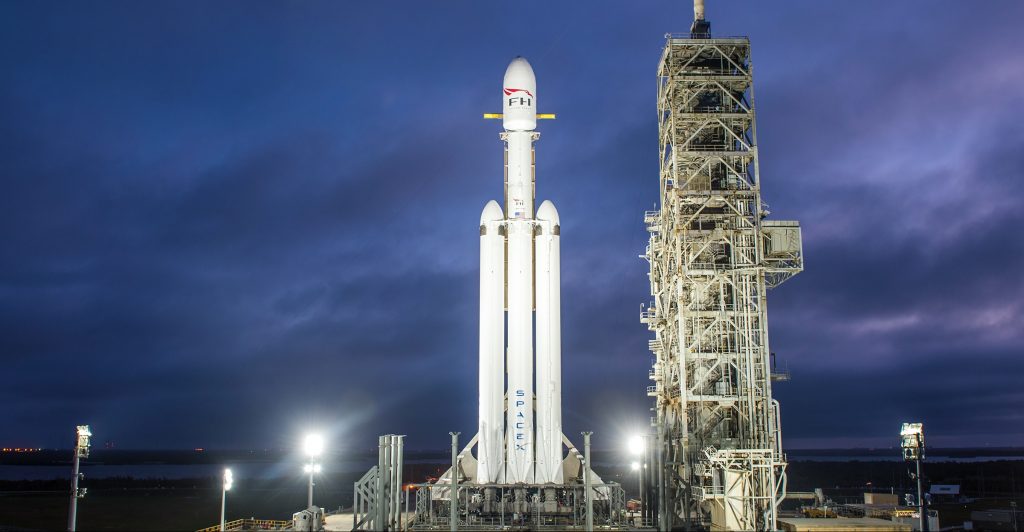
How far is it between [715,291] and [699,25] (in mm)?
15714

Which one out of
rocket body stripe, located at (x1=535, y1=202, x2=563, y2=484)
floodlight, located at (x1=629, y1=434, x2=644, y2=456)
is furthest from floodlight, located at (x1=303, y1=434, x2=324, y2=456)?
floodlight, located at (x1=629, y1=434, x2=644, y2=456)

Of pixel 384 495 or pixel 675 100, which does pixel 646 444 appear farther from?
pixel 675 100

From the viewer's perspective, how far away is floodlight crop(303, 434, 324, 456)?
3916 centimetres

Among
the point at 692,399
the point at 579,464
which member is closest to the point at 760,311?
the point at 692,399

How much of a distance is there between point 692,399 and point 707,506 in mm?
5993

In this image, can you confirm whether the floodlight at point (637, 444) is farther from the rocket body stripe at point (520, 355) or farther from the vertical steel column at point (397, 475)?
the vertical steel column at point (397, 475)

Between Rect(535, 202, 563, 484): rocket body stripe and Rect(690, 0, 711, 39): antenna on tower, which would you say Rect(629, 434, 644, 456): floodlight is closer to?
Rect(535, 202, 563, 484): rocket body stripe

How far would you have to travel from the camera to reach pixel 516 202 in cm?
4056

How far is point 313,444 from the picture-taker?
3950 centimetres

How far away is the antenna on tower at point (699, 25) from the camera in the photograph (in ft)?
157

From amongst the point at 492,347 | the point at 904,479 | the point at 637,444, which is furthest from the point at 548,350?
the point at 904,479

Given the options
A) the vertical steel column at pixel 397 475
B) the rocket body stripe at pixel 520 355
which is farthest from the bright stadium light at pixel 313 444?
the rocket body stripe at pixel 520 355

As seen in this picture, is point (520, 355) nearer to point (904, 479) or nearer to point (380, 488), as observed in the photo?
point (380, 488)

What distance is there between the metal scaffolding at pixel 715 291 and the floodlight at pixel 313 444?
16.2 metres
